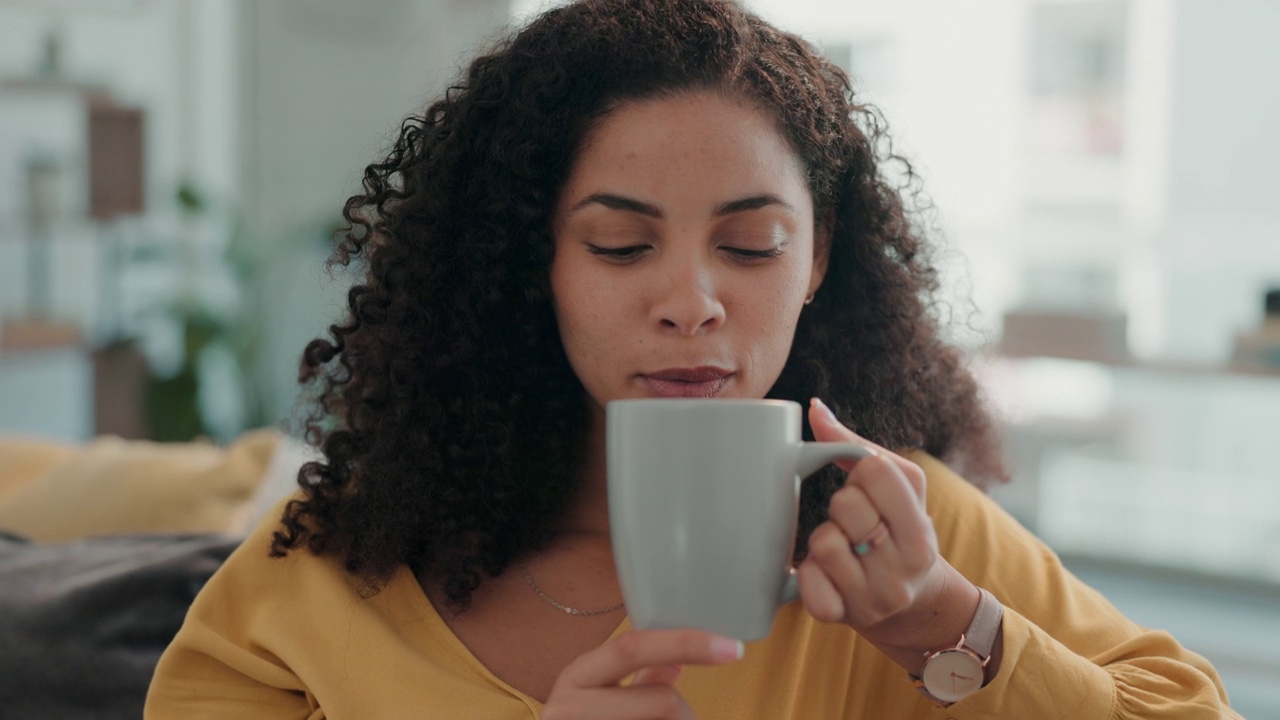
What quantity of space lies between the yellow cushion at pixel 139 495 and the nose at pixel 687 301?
42.5 inches

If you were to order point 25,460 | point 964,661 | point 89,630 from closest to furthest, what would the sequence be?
point 964,661
point 89,630
point 25,460

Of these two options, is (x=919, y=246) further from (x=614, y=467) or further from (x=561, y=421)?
(x=614, y=467)

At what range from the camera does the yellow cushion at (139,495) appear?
1852 millimetres

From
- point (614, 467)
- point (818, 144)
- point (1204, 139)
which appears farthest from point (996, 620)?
point (1204, 139)

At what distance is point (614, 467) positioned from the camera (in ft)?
2.63

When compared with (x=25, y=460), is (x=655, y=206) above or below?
above

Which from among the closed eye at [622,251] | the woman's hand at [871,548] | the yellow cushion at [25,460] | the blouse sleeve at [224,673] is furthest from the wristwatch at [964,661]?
the yellow cushion at [25,460]

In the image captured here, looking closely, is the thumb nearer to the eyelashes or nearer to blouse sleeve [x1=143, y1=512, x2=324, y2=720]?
the eyelashes

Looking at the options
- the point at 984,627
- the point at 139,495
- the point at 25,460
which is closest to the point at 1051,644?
the point at 984,627

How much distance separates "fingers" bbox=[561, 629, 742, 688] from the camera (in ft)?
2.59

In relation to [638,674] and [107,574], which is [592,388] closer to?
[638,674]

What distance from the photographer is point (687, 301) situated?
0.99 metres

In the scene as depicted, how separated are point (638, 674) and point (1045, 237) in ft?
12.8

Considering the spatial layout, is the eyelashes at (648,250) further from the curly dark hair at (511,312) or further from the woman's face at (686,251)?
the curly dark hair at (511,312)
